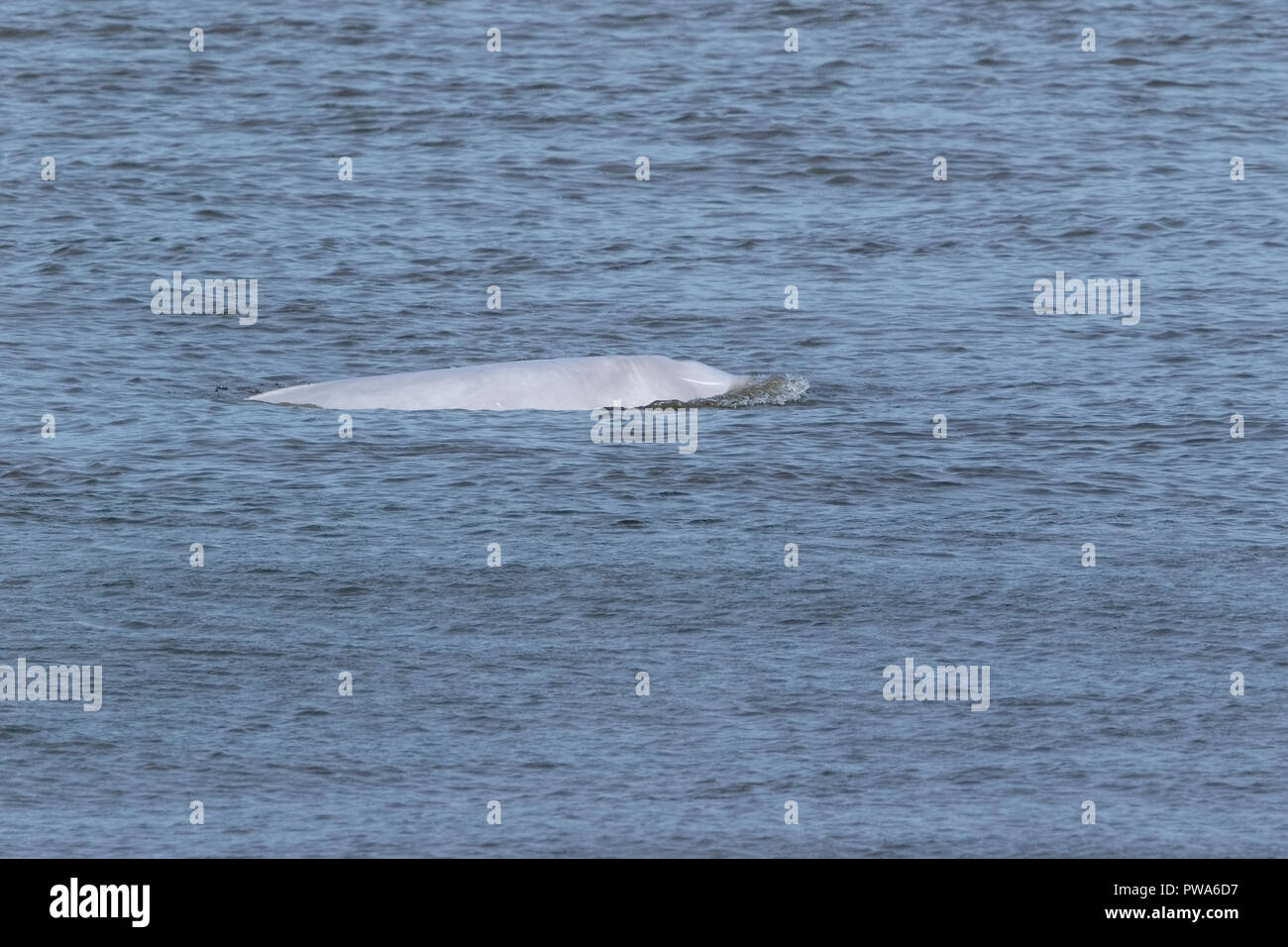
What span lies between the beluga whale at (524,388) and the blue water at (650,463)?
1.56 feet

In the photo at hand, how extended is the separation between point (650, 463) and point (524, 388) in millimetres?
2605

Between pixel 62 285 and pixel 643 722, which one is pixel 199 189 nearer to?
pixel 62 285

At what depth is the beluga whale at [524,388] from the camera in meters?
22.0

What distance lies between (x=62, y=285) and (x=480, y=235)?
5.96 m

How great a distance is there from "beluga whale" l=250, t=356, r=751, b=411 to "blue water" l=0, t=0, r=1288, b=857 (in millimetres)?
475

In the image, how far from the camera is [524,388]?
869 inches

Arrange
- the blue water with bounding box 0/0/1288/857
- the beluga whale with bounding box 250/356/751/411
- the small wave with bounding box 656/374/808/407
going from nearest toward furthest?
the blue water with bounding box 0/0/1288/857 → the beluga whale with bounding box 250/356/751/411 → the small wave with bounding box 656/374/808/407

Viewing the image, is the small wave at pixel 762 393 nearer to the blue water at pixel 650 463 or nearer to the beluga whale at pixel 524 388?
the beluga whale at pixel 524 388

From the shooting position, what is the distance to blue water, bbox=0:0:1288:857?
41.5 ft

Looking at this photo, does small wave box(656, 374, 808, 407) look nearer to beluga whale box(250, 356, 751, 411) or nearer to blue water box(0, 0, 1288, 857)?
beluga whale box(250, 356, 751, 411)

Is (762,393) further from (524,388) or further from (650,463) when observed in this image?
(650,463)

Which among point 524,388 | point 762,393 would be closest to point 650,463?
point 524,388

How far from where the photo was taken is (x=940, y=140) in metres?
35.2

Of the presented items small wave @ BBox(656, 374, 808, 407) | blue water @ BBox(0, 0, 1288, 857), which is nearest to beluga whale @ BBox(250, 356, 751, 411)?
small wave @ BBox(656, 374, 808, 407)
